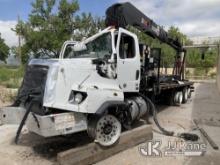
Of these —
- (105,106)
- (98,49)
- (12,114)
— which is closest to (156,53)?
(98,49)

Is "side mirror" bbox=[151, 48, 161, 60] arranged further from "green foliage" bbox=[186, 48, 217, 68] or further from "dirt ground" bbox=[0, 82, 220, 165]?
"green foliage" bbox=[186, 48, 217, 68]

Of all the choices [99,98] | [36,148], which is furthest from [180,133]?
[36,148]

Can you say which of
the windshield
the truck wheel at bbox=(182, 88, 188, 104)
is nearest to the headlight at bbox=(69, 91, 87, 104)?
the windshield

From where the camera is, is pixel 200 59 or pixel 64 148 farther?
pixel 200 59

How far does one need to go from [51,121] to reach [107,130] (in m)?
1.41

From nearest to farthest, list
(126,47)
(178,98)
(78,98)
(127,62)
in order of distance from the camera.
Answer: (78,98) < (127,62) < (126,47) < (178,98)

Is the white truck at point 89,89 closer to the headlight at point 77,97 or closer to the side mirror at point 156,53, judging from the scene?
the headlight at point 77,97

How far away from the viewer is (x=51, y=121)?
18.2 ft

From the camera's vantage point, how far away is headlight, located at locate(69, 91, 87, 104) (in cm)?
593

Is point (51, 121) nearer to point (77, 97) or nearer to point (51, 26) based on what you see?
point (77, 97)

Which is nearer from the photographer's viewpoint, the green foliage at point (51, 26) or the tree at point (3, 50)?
the green foliage at point (51, 26)

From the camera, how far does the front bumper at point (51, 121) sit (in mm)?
5559

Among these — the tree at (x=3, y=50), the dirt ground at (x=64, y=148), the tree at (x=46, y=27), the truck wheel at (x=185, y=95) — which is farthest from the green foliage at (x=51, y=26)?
the tree at (x=3, y=50)

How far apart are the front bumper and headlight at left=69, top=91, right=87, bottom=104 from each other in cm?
23
